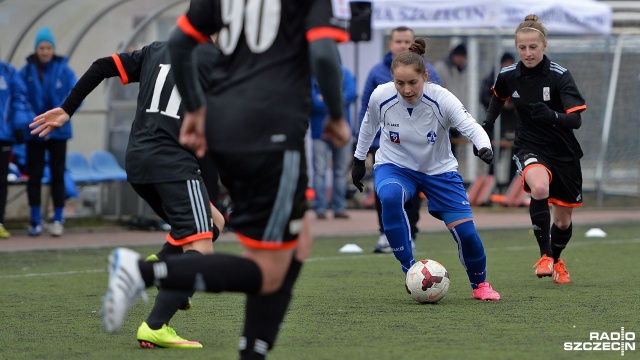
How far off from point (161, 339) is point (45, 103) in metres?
8.21

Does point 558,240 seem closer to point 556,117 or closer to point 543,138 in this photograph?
point 543,138

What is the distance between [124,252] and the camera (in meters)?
4.67

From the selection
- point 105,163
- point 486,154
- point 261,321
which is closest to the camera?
point 261,321

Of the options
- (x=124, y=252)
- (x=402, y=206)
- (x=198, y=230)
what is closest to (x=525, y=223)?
(x=402, y=206)

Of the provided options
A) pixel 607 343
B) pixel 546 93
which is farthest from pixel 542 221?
pixel 607 343

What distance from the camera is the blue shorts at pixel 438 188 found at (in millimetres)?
8250

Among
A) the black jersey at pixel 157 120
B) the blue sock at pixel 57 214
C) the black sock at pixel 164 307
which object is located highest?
the black jersey at pixel 157 120

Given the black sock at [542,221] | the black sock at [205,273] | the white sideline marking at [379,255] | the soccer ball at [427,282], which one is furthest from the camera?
the white sideline marking at [379,255]

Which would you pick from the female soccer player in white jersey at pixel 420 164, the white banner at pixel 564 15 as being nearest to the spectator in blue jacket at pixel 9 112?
the female soccer player in white jersey at pixel 420 164

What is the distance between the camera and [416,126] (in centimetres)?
837

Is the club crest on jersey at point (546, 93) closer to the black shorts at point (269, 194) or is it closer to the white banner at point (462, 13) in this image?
the black shorts at point (269, 194)

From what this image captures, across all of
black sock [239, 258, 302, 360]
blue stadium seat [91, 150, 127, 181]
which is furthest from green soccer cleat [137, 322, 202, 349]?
blue stadium seat [91, 150, 127, 181]

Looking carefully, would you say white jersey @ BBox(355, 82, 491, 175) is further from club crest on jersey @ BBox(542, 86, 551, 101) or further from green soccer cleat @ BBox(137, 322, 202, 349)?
green soccer cleat @ BBox(137, 322, 202, 349)

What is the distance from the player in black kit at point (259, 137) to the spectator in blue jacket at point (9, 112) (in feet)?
29.7
